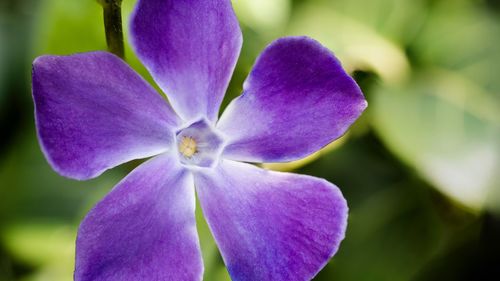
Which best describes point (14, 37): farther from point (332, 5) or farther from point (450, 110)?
point (450, 110)

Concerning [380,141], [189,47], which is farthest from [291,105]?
[380,141]

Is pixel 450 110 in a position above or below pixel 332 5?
below

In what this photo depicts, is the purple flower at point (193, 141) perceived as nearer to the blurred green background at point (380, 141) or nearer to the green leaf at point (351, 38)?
the blurred green background at point (380, 141)

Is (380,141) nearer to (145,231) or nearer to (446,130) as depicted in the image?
(446,130)

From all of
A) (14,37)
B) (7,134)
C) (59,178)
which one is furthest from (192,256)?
(14,37)

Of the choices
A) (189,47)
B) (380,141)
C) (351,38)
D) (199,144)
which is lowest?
(380,141)

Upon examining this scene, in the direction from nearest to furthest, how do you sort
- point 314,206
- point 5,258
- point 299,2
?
point 314,206 < point 5,258 < point 299,2

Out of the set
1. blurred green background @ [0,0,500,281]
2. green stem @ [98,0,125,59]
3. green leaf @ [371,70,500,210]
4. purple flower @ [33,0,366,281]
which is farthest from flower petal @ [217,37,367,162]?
green leaf @ [371,70,500,210]

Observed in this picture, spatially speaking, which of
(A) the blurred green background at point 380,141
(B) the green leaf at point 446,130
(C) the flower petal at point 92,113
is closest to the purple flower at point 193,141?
(C) the flower petal at point 92,113

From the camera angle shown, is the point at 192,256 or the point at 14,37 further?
the point at 14,37
